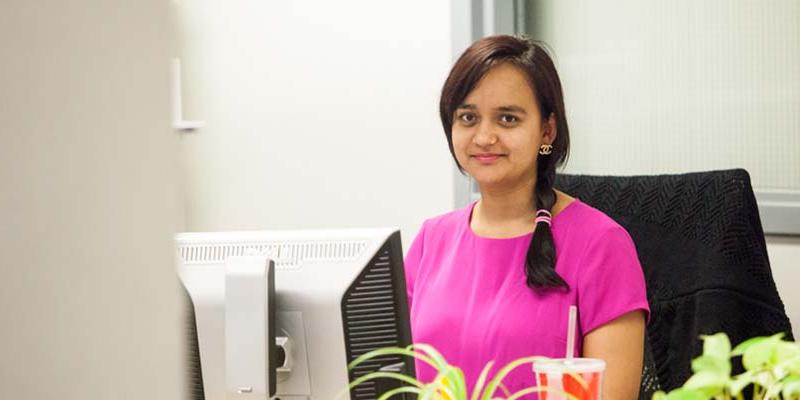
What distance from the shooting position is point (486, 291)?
2025 mm

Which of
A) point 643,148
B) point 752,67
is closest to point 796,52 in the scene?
point 752,67

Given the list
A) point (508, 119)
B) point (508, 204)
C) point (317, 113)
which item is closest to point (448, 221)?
point (508, 204)

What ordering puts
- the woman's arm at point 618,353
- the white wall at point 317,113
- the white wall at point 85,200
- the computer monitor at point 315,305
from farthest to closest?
the white wall at point 317,113, the woman's arm at point 618,353, the computer monitor at point 315,305, the white wall at point 85,200

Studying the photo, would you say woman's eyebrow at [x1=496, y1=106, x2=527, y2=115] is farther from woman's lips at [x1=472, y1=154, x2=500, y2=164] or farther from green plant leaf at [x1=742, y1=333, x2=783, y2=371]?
green plant leaf at [x1=742, y1=333, x2=783, y2=371]

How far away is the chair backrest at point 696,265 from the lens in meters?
2.13

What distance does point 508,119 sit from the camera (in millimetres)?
2061

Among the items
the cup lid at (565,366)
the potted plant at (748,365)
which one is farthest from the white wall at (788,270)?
the potted plant at (748,365)

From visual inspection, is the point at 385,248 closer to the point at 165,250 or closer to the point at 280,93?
the point at 165,250

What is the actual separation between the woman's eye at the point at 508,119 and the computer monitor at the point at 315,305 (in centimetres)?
59

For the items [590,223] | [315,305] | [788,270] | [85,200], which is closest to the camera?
[85,200]

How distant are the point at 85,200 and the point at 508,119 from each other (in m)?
1.57

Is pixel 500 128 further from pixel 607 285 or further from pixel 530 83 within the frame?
pixel 607 285

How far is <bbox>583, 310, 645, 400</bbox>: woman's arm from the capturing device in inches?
74.7

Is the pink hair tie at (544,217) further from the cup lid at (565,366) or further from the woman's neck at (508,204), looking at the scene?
the cup lid at (565,366)
